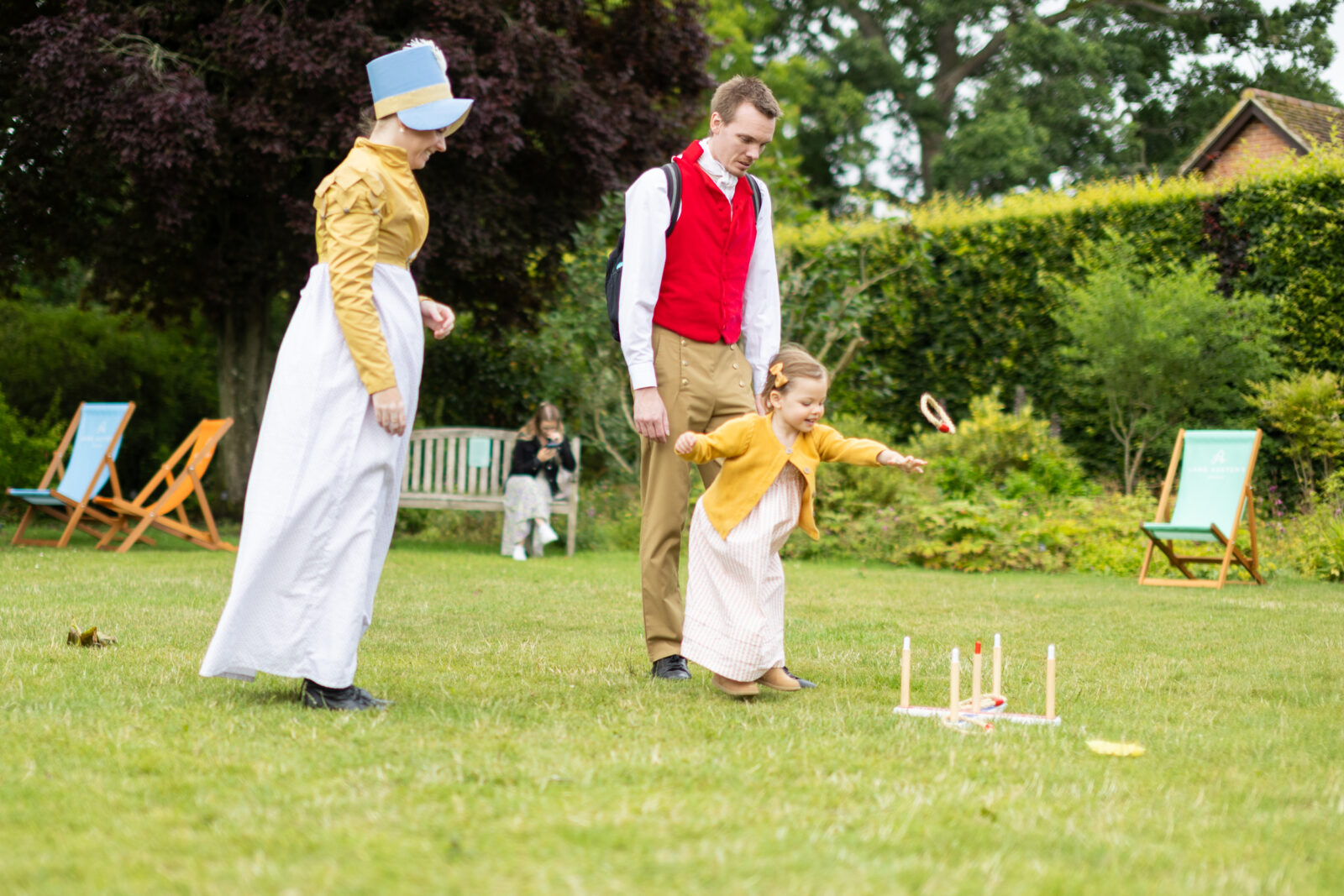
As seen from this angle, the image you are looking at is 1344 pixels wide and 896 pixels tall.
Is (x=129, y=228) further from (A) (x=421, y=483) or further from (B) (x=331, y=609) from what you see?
(B) (x=331, y=609)

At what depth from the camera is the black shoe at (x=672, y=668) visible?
4566mm

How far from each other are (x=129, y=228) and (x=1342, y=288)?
11948 millimetres

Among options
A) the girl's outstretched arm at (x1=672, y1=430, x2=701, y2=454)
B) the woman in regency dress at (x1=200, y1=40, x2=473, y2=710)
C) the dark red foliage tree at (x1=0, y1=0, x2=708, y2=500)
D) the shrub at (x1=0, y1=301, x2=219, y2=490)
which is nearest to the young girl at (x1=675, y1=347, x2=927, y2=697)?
the girl's outstretched arm at (x1=672, y1=430, x2=701, y2=454)

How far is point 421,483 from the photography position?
12328 mm

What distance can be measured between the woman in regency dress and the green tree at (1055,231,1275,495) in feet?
29.8

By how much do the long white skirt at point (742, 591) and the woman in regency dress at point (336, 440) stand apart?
41.9 inches

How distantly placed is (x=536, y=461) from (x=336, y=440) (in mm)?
7377

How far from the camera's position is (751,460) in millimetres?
4223

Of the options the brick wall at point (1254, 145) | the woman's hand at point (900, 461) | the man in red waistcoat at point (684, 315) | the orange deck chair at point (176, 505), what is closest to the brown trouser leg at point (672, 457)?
the man in red waistcoat at point (684, 315)

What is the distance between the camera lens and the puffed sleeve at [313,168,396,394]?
3.73m

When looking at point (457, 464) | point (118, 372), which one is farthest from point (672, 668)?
point (118, 372)

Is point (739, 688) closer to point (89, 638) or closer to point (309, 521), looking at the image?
point (309, 521)

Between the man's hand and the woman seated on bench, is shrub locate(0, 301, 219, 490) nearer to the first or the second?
the woman seated on bench

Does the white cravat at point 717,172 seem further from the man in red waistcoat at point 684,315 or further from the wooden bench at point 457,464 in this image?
the wooden bench at point 457,464
